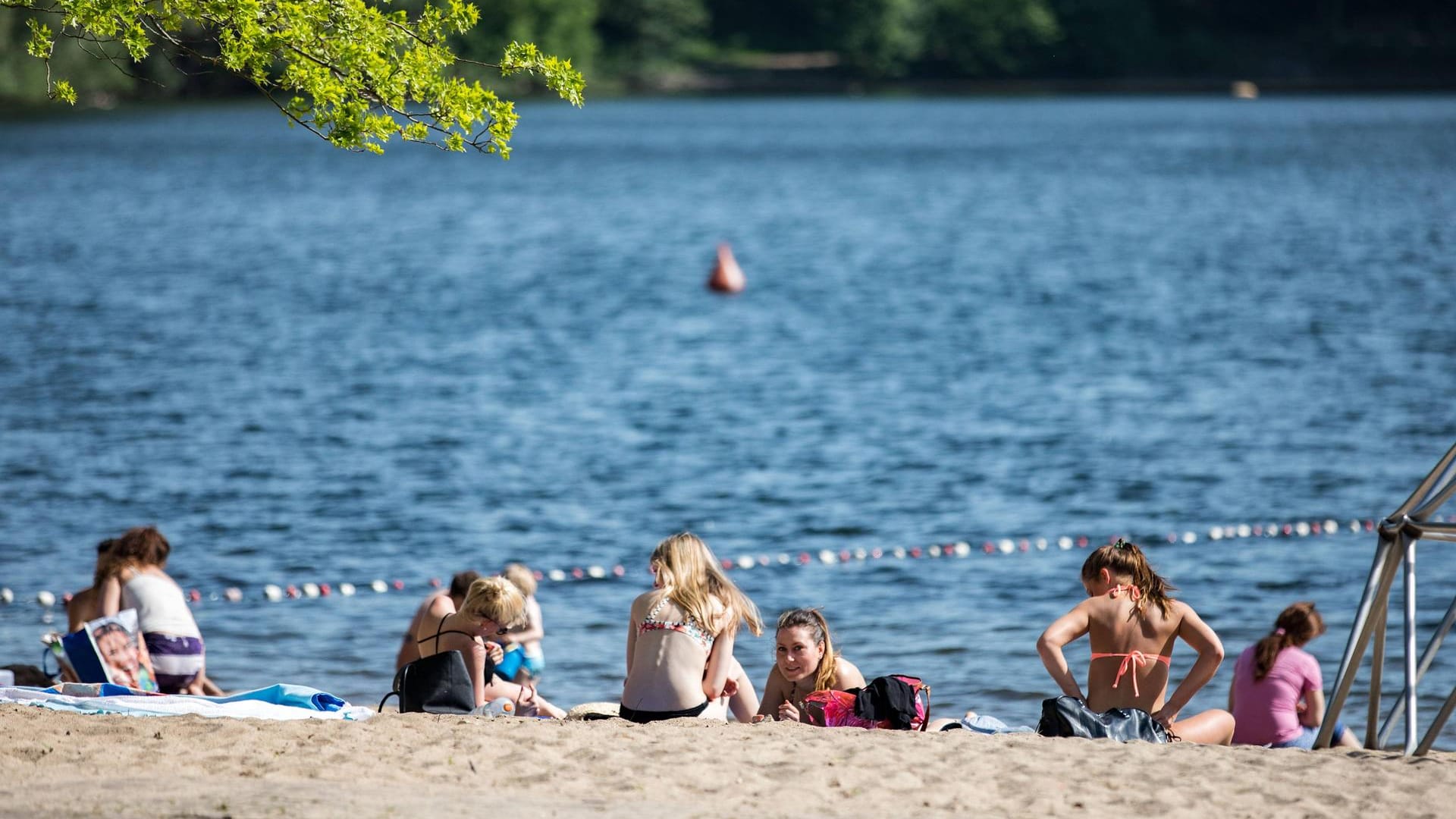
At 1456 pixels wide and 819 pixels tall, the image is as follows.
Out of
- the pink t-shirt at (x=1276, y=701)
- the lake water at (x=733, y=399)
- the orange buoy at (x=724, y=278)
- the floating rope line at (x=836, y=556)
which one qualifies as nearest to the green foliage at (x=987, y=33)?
the lake water at (x=733, y=399)

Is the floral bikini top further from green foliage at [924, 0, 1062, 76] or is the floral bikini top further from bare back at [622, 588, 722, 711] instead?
green foliage at [924, 0, 1062, 76]

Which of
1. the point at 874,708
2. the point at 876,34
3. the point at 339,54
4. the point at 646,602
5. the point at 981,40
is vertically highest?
the point at 981,40

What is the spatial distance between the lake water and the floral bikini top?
3224 mm

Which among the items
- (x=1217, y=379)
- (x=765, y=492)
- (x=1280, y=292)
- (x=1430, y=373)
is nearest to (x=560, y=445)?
(x=765, y=492)

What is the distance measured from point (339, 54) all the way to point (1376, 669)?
5.61 m

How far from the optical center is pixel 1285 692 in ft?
30.5

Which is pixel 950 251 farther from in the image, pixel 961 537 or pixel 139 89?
pixel 139 89

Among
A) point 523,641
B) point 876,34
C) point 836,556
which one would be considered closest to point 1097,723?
point 523,641

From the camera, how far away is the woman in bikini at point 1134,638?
8727 mm

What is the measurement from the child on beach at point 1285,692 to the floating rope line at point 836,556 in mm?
6412

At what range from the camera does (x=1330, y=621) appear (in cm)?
1355

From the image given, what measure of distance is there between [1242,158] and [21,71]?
6145 cm

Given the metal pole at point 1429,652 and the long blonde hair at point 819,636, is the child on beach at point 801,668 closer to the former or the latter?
the long blonde hair at point 819,636

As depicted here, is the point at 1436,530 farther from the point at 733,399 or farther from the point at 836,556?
the point at 733,399
